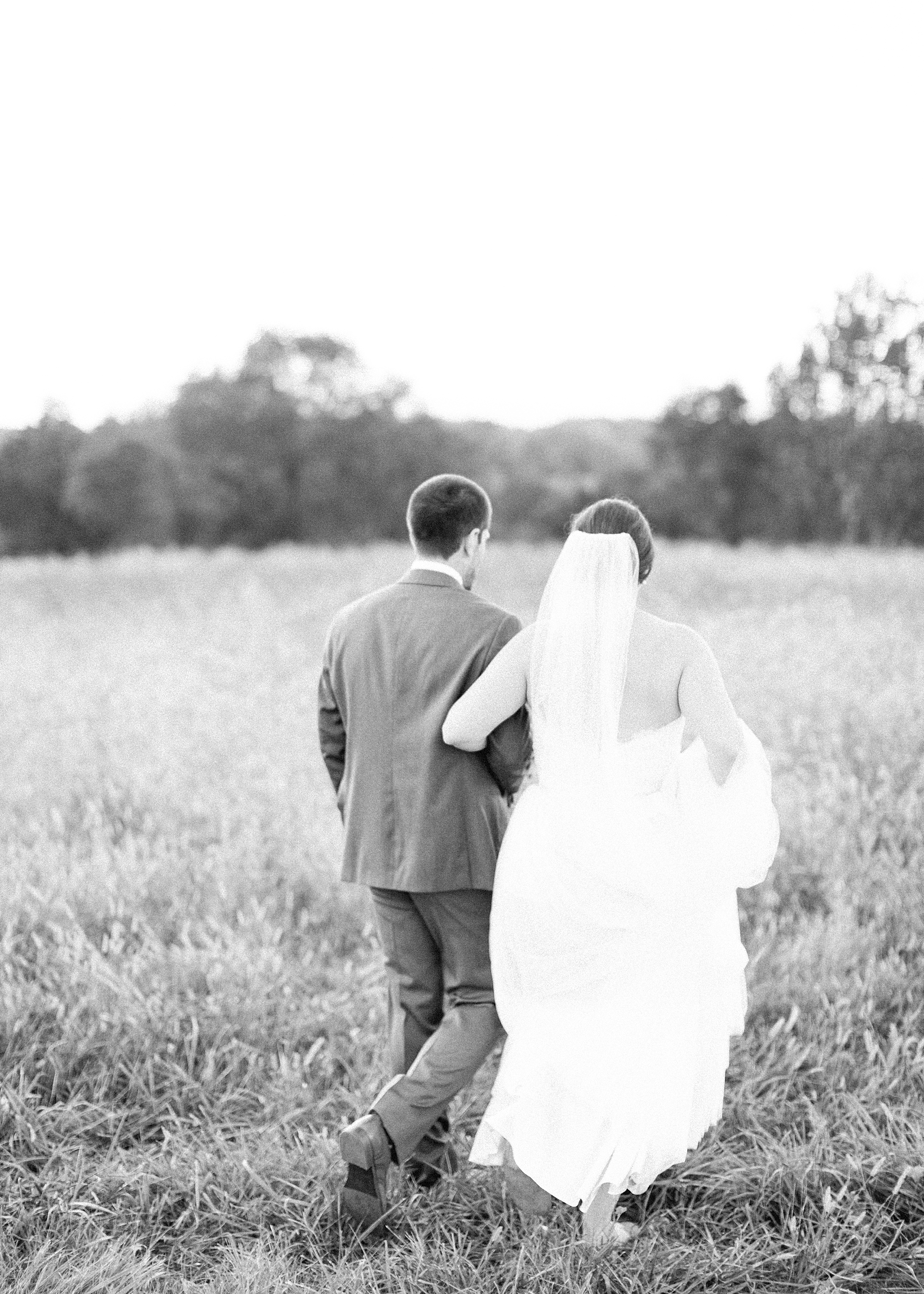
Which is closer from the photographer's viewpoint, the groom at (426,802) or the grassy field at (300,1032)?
the grassy field at (300,1032)

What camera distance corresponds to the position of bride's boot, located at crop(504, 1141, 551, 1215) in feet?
Answer: 11.2

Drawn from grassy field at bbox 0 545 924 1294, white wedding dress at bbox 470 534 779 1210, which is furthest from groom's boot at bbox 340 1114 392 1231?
white wedding dress at bbox 470 534 779 1210

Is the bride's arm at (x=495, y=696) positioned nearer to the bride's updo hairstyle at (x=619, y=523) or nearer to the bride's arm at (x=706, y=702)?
the bride's updo hairstyle at (x=619, y=523)

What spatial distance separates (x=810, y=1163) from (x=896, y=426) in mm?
32402

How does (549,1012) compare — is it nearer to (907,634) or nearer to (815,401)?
(907,634)

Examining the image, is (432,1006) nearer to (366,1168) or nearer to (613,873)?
(366,1168)

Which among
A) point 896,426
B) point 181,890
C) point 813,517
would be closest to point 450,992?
point 181,890

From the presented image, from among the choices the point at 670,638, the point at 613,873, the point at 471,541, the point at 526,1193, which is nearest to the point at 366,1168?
the point at 526,1193

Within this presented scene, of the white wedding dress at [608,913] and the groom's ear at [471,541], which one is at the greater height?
the groom's ear at [471,541]

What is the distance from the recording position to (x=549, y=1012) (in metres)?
3.36

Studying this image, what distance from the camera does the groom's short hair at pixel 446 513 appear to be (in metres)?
3.48

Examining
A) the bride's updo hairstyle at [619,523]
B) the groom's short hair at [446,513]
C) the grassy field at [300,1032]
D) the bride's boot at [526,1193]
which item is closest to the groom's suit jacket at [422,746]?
the groom's short hair at [446,513]

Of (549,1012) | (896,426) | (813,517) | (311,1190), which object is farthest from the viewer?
(813,517)

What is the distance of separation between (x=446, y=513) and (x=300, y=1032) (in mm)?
2392
